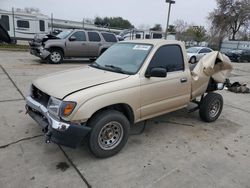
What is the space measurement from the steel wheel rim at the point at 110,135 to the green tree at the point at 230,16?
4013 cm

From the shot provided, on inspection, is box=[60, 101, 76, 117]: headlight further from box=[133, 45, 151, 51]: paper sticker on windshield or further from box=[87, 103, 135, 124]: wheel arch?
box=[133, 45, 151, 51]: paper sticker on windshield

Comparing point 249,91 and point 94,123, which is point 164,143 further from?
point 249,91

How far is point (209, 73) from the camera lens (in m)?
4.95

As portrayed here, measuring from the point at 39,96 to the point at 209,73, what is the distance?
3410 mm

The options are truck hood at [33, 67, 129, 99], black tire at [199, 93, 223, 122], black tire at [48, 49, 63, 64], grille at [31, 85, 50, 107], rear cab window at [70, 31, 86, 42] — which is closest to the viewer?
truck hood at [33, 67, 129, 99]

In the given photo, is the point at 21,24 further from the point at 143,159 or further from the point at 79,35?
the point at 143,159

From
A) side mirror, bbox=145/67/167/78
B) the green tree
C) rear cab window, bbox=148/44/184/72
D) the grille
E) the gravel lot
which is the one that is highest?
the green tree

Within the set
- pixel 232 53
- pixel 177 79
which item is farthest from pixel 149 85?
pixel 232 53

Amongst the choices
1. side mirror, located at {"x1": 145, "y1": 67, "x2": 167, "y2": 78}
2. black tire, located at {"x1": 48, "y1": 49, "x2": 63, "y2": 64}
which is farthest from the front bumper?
black tire, located at {"x1": 48, "y1": 49, "x2": 63, "y2": 64}

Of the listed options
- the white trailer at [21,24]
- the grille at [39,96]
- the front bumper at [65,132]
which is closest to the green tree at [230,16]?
the white trailer at [21,24]

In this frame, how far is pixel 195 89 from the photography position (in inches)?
187

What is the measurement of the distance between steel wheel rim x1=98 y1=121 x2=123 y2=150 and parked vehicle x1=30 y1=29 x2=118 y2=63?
9150mm

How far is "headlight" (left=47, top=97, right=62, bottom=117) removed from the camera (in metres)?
3.04

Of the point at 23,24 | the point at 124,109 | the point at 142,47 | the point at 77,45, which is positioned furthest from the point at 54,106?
the point at 23,24
